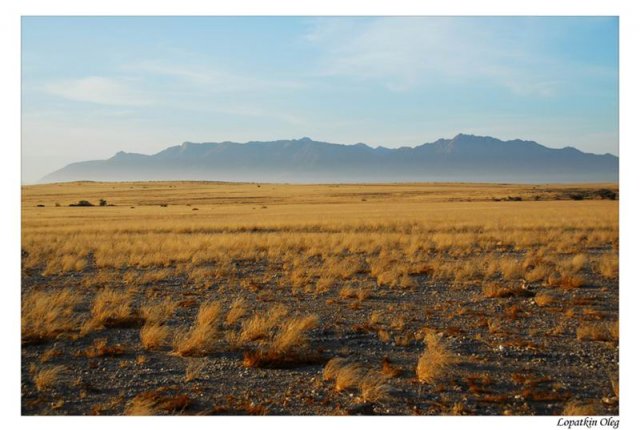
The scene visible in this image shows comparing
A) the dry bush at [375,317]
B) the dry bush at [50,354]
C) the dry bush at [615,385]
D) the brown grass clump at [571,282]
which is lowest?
the dry bush at [615,385]

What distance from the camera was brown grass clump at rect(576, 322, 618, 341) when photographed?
28.5 ft

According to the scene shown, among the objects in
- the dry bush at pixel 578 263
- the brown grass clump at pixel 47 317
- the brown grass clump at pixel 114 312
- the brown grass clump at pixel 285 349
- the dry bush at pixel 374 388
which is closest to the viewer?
the dry bush at pixel 374 388

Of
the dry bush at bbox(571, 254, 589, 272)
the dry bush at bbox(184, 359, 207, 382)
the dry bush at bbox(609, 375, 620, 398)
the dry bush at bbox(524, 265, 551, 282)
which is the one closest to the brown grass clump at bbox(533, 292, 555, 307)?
the dry bush at bbox(524, 265, 551, 282)

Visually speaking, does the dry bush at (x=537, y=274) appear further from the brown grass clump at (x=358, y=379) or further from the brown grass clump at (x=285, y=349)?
the brown grass clump at (x=358, y=379)

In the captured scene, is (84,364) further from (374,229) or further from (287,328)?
(374,229)

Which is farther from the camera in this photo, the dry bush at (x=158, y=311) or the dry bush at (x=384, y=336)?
the dry bush at (x=158, y=311)

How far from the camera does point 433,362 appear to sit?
7.28 metres

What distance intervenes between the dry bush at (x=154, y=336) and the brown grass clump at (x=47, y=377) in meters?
1.43

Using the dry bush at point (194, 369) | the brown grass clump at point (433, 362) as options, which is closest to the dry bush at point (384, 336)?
the brown grass clump at point (433, 362)

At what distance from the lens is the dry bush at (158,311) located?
9859 mm

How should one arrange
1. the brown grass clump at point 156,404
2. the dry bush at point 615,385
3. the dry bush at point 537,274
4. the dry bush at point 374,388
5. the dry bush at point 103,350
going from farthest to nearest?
the dry bush at point 537,274
the dry bush at point 103,350
the dry bush at point 615,385
the dry bush at point 374,388
the brown grass clump at point 156,404

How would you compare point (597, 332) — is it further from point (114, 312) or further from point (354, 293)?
point (114, 312)

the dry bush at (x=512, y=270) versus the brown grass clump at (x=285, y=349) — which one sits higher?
the dry bush at (x=512, y=270)

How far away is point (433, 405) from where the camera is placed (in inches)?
249
